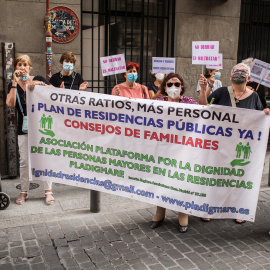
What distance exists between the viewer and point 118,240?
4145 mm

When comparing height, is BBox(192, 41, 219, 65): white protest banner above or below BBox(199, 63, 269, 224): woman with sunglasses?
above

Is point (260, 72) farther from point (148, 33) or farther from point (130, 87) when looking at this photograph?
point (148, 33)

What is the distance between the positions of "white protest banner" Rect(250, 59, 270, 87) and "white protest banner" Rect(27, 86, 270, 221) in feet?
7.06

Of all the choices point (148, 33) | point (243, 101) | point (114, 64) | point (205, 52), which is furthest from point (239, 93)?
point (148, 33)

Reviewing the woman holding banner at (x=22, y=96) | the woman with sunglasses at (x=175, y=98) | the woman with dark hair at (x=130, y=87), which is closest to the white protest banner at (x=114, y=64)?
the woman with dark hair at (x=130, y=87)

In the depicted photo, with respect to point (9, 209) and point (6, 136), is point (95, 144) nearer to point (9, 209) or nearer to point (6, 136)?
point (9, 209)

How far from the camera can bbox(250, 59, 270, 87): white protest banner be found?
18.8 feet

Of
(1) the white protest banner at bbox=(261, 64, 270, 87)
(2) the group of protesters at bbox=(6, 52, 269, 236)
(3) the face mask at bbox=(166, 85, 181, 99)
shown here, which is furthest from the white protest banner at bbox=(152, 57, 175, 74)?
(3) the face mask at bbox=(166, 85, 181, 99)

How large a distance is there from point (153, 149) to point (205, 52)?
2.06m

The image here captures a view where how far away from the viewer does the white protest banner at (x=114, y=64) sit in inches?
230

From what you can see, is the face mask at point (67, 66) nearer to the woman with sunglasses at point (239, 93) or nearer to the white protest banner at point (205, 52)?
the white protest banner at point (205, 52)

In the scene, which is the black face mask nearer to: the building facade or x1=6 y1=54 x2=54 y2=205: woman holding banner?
x1=6 y1=54 x2=54 y2=205: woman holding banner

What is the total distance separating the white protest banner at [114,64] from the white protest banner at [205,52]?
1171mm


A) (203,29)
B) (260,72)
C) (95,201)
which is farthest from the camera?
(203,29)
